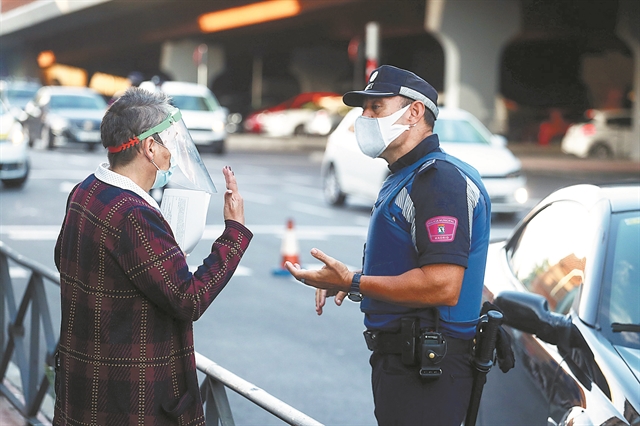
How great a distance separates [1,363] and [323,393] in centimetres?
194

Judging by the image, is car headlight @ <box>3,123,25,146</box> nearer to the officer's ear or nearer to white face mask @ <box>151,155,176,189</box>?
white face mask @ <box>151,155,176,189</box>

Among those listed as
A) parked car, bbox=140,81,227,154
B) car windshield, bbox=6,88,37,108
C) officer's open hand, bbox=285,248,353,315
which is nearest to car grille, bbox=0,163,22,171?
parked car, bbox=140,81,227,154

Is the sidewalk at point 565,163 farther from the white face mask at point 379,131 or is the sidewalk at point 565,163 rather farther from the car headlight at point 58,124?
the white face mask at point 379,131

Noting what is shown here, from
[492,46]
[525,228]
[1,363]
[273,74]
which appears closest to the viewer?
[525,228]

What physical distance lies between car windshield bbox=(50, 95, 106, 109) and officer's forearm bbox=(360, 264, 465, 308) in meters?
25.2

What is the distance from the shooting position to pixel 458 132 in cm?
1552

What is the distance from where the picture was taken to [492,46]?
3309 centimetres

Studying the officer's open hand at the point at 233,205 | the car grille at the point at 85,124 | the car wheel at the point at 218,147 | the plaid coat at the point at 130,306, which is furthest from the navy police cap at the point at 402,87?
the car grille at the point at 85,124

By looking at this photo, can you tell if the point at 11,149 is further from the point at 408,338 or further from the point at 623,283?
the point at 408,338

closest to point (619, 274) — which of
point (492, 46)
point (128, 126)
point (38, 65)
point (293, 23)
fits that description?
point (128, 126)

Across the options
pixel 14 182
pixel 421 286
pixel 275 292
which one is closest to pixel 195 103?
pixel 14 182

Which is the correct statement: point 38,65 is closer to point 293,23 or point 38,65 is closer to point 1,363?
point 293,23

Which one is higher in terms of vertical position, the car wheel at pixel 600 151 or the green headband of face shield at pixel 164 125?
the green headband of face shield at pixel 164 125

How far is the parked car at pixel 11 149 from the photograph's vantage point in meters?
15.9
